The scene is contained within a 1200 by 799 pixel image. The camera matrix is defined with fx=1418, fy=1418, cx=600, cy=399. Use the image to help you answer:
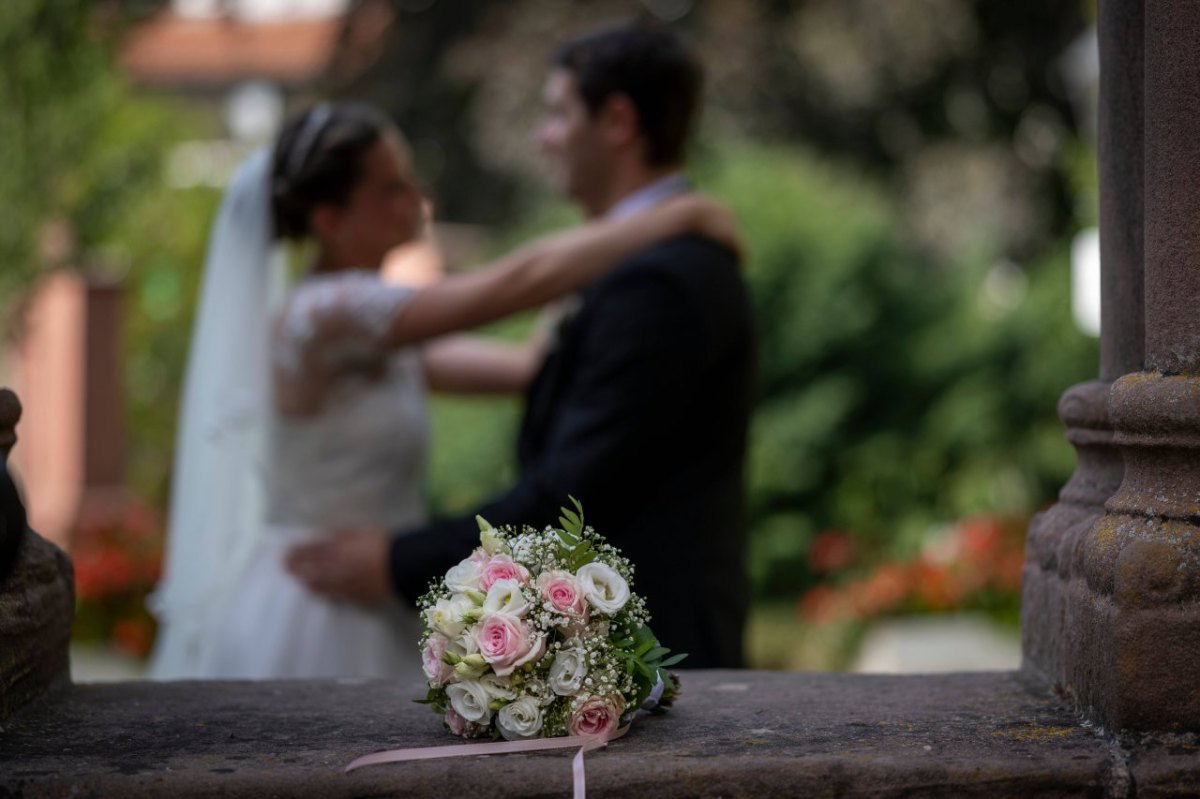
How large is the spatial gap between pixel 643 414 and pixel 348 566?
0.92 meters

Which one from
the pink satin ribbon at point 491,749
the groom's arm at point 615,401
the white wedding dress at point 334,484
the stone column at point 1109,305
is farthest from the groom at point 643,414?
the pink satin ribbon at point 491,749

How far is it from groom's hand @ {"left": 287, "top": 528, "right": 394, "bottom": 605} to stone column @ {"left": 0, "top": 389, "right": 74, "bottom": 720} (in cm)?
109

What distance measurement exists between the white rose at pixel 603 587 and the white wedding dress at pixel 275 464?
1815 mm

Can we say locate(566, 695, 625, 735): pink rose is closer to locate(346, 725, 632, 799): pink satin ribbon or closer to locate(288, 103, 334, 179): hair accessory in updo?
locate(346, 725, 632, 799): pink satin ribbon

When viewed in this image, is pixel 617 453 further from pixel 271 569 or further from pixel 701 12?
pixel 701 12

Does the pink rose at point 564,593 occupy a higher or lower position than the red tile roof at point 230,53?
lower

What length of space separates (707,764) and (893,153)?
1275 centimetres

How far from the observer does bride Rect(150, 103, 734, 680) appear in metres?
3.72

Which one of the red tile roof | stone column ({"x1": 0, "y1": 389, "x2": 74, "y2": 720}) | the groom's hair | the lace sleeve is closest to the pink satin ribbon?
stone column ({"x1": 0, "y1": 389, "x2": 74, "y2": 720})

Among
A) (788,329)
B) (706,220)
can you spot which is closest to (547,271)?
(706,220)

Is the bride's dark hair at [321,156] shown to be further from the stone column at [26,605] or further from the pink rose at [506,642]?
the pink rose at [506,642]

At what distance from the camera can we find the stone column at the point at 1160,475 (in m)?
1.96

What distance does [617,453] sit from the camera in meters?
3.19

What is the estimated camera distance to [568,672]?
196cm
